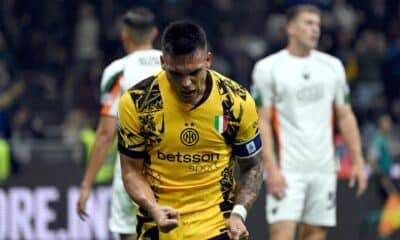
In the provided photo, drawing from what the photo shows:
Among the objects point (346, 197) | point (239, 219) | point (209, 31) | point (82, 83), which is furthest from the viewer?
point (209, 31)

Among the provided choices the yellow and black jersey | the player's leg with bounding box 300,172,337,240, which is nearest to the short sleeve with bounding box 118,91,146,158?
the yellow and black jersey

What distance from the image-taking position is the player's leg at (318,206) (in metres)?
10.5

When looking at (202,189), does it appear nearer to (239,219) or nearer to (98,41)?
(239,219)

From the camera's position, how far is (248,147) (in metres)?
7.11

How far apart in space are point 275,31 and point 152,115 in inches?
643

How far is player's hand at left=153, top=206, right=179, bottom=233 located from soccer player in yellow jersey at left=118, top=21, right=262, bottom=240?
0.16 feet

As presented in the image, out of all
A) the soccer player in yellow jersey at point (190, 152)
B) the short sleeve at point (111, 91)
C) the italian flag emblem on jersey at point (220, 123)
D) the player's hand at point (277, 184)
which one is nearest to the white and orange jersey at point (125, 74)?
the short sleeve at point (111, 91)

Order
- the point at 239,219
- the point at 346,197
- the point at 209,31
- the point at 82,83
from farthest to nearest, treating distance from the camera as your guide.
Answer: the point at 209,31 < the point at 82,83 < the point at 346,197 < the point at 239,219

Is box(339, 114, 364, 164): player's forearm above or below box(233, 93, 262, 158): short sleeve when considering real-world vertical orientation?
below

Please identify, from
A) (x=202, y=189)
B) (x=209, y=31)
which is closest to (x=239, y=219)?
(x=202, y=189)

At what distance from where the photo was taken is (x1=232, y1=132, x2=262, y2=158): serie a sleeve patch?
7.11 m

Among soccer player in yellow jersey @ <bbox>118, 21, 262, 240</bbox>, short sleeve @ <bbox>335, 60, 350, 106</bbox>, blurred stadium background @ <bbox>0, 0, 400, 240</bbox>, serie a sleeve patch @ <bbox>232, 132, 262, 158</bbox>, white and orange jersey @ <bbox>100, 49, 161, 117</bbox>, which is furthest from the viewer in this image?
blurred stadium background @ <bbox>0, 0, 400, 240</bbox>

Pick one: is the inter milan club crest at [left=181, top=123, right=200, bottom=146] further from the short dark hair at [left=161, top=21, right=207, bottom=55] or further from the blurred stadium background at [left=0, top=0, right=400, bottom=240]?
the blurred stadium background at [left=0, top=0, right=400, bottom=240]

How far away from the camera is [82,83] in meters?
21.4
